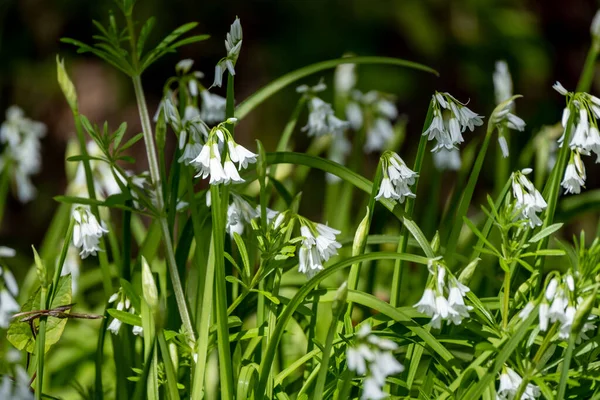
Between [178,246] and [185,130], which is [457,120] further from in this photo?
[178,246]

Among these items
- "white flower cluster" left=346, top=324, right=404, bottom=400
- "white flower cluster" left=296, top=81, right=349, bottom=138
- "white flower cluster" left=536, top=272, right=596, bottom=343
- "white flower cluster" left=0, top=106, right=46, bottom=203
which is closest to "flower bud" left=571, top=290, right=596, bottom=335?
"white flower cluster" left=536, top=272, right=596, bottom=343

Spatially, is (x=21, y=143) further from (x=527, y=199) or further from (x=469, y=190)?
(x=527, y=199)

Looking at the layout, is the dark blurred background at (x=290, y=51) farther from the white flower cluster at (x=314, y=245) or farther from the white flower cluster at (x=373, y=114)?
the white flower cluster at (x=314, y=245)

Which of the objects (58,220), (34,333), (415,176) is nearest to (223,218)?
(415,176)

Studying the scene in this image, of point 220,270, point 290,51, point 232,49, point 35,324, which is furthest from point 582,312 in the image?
point 290,51

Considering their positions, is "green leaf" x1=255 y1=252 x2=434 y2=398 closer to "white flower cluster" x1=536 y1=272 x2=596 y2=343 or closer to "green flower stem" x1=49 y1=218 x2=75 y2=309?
"white flower cluster" x1=536 y1=272 x2=596 y2=343
